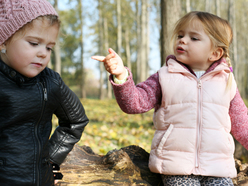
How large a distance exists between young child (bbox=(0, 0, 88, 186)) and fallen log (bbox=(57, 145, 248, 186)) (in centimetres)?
38

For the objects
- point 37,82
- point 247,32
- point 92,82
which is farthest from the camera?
point 92,82

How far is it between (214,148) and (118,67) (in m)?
0.96

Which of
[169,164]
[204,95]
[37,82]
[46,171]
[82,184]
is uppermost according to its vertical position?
[37,82]

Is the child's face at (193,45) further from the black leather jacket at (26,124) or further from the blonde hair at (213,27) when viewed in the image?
the black leather jacket at (26,124)

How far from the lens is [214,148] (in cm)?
176

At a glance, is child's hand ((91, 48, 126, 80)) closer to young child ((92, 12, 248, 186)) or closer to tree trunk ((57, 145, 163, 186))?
young child ((92, 12, 248, 186))

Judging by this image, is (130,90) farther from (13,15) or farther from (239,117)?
(239,117)

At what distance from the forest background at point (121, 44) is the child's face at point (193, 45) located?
1.02 feet

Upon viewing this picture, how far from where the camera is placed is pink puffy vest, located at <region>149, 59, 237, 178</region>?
173cm

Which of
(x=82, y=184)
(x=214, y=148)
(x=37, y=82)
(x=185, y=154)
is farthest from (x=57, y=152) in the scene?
(x=214, y=148)

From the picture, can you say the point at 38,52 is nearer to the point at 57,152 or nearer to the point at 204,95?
the point at 57,152

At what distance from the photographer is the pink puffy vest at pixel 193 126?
1731mm

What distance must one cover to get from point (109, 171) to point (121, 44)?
23.2 m

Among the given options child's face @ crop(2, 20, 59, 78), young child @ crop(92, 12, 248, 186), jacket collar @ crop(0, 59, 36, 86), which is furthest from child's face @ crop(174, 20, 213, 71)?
jacket collar @ crop(0, 59, 36, 86)
